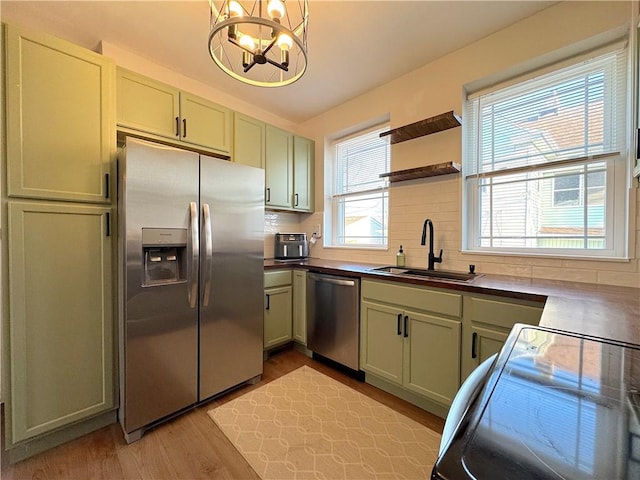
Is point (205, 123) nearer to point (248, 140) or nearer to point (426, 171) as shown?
point (248, 140)

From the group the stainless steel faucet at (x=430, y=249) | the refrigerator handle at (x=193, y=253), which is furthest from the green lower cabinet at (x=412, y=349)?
the refrigerator handle at (x=193, y=253)

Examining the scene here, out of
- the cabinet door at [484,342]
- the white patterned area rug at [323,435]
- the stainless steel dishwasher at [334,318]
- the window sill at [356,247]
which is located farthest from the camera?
the window sill at [356,247]

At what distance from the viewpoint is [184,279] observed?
179cm

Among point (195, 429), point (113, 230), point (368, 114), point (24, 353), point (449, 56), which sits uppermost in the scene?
point (449, 56)

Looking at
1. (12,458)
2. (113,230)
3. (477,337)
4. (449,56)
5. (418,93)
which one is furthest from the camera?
(418,93)

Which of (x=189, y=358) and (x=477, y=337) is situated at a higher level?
(x=477, y=337)

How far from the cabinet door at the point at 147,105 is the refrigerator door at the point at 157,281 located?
18.8 inches

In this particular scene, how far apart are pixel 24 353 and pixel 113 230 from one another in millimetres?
761

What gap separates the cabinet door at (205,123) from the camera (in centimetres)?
221

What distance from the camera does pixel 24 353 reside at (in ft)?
4.73

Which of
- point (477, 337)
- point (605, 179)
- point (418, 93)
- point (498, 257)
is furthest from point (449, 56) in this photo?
point (477, 337)

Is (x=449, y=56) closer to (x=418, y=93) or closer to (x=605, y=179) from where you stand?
(x=418, y=93)

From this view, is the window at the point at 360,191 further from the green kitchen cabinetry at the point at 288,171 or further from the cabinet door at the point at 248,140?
the cabinet door at the point at 248,140

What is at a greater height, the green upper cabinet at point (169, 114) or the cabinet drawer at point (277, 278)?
the green upper cabinet at point (169, 114)
